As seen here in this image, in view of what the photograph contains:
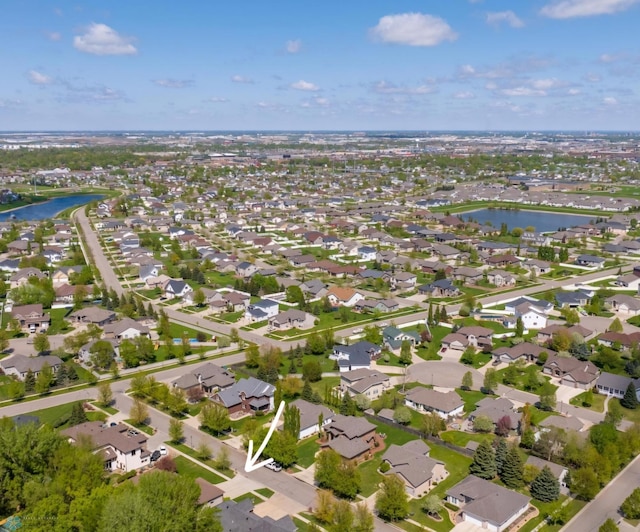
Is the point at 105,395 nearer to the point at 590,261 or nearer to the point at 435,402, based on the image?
the point at 435,402

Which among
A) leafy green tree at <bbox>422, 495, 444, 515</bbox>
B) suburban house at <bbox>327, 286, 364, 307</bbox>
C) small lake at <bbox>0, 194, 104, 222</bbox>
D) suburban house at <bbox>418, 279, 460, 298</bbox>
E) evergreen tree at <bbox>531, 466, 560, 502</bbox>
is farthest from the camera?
small lake at <bbox>0, 194, 104, 222</bbox>

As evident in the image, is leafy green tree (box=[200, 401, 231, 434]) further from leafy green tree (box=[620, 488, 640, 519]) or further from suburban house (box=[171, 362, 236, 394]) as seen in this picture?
leafy green tree (box=[620, 488, 640, 519])

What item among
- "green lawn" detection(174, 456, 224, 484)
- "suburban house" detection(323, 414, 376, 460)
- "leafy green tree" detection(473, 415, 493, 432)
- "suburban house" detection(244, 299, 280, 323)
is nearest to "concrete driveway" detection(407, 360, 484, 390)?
"leafy green tree" detection(473, 415, 493, 432)

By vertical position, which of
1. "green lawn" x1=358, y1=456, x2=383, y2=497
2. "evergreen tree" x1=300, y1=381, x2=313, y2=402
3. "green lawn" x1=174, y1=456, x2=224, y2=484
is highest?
"evergreen tree" x1=300, y1=381, x2=313, y2=402

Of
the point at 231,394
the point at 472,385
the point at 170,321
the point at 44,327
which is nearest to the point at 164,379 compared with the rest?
the point at 231,394

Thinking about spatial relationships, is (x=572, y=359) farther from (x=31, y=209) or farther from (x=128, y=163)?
(x=128, y=163)

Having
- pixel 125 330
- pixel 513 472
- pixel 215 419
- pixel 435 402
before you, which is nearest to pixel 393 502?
pixel 513 472

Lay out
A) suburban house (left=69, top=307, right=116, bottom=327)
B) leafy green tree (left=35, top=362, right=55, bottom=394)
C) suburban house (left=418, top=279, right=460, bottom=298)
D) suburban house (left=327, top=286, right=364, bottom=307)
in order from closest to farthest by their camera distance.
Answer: leafy green tree (left=35, top=362, right=55, bottom=394), suburban house (left=69, top=307, right=116, bottom=327), suburban house (left=327, top=286, right=364, bottom=307), suburban house (left=418, top=279, right=460, bottom=298)
